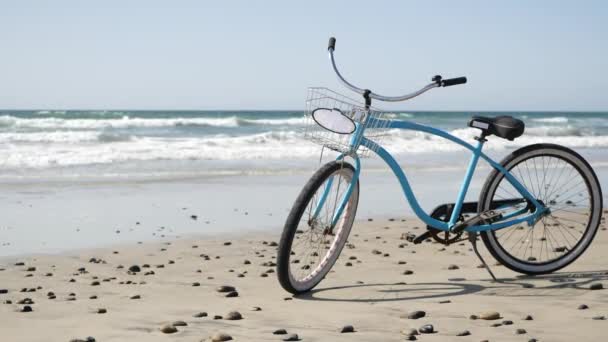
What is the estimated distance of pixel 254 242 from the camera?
7.00 metres

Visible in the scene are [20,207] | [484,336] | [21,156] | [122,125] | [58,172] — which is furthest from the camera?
[122,125]

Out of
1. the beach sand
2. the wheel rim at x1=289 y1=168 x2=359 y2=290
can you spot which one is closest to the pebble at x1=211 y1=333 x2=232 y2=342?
the beach sand

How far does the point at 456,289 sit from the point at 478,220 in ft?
1.53

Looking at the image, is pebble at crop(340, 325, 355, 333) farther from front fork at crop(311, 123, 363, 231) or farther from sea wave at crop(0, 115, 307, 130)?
sea wave at crop(0, 115, 307, 130)

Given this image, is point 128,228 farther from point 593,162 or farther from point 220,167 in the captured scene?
point 593,162

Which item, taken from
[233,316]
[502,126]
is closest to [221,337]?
[233,316]

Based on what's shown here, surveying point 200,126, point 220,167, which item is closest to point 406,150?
point 220,167

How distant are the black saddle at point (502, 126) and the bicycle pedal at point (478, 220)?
0.49 m

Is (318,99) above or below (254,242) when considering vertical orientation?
above

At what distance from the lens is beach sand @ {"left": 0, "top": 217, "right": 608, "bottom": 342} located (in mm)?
3682

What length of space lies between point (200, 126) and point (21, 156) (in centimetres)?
2505

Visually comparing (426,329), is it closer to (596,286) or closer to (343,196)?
(343,196)

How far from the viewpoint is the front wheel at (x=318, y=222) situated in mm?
4371

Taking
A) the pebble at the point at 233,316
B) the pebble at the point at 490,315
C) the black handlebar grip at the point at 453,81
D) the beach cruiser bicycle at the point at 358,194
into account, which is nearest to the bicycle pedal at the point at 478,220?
the beach cruiser bicycle at the point at 358,194
